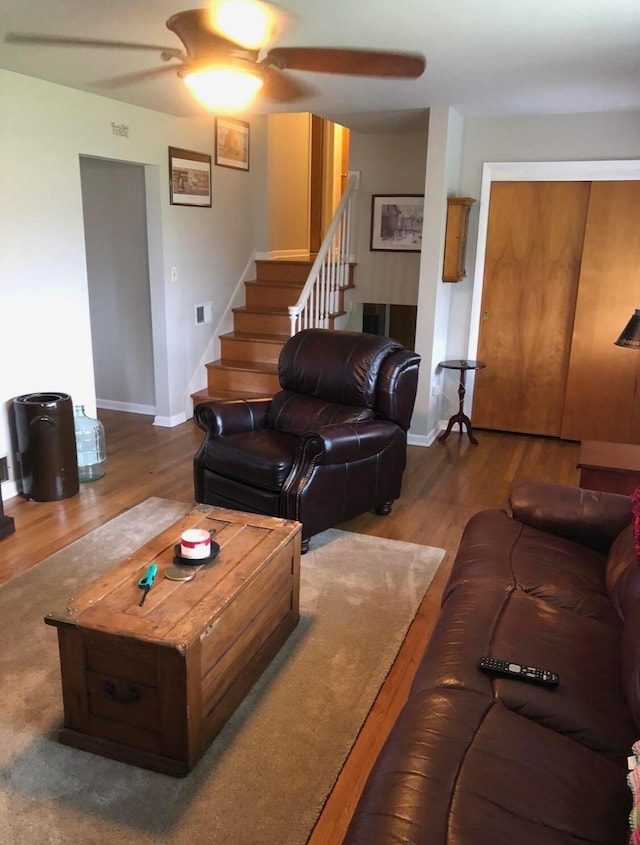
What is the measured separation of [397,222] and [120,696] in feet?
15.5

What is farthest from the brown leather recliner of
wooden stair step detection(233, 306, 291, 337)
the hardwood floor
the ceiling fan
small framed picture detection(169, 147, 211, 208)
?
small framed picture detection(169, 147, 211, 208)

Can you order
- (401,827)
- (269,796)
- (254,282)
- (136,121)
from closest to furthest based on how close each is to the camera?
(401,827) < (269,796) < (136,121) < (254,282)

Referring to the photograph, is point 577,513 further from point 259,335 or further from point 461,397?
point 259,335

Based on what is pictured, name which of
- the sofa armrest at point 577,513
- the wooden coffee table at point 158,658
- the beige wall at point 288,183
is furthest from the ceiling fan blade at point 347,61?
the beige wall at point 288,183

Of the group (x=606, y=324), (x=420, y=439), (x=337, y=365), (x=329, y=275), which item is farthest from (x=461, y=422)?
(x=337, y=365)

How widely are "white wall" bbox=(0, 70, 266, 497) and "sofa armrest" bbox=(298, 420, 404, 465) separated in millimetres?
1923

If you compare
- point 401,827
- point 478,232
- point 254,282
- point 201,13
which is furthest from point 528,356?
point 401,827

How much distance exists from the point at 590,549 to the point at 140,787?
1671mm

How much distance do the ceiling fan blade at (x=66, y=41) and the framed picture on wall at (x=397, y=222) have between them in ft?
9.43

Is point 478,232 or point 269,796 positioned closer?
point 269,796

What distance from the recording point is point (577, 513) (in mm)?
2441

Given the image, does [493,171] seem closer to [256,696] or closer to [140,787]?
[256,696]

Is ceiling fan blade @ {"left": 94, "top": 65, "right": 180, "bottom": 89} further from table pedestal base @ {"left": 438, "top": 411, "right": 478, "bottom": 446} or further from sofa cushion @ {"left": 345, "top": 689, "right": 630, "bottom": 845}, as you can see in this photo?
sofa cushion @ {"left": 345, "top": 689, "right": 630, "bottom": 845}

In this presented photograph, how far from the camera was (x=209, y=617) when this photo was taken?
6.16ft
